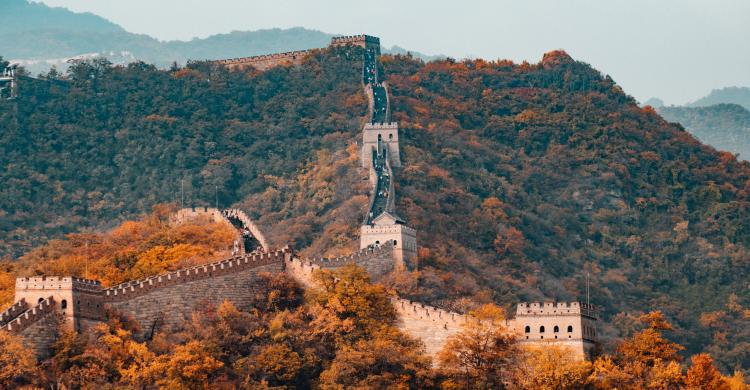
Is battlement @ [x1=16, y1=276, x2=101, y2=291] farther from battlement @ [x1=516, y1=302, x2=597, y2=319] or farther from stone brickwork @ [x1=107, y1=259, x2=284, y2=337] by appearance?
battlement @ [x1=516, y1=302, x2=597, y2=319]

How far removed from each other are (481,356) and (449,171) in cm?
6563

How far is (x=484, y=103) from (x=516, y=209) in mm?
28064

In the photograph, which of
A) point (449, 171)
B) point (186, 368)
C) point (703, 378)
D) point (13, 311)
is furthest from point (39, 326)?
point (449, 171)

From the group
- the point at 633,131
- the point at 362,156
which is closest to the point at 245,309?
the point at 362,156

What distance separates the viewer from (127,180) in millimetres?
159625

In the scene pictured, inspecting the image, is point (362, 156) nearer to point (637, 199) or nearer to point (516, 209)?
point (516, 209)

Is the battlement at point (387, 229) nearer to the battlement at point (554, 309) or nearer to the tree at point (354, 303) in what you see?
the tree at point (354, 303)

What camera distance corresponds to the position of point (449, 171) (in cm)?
14988

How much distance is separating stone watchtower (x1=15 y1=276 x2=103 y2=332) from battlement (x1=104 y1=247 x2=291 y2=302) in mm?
1558

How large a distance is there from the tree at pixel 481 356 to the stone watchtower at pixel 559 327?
0.87 metres

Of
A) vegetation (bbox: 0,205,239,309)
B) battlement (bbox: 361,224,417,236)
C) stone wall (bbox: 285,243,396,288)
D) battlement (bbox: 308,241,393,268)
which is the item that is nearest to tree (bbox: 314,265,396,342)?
stone wall (bbox: 285,243,396,288)

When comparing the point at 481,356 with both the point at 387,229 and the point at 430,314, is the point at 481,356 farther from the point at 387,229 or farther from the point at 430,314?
the point at 387,229

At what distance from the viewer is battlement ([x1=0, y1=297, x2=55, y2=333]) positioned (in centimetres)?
8025

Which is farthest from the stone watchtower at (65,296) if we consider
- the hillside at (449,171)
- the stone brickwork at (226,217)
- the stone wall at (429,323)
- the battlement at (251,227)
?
the hillside at (449,171)
